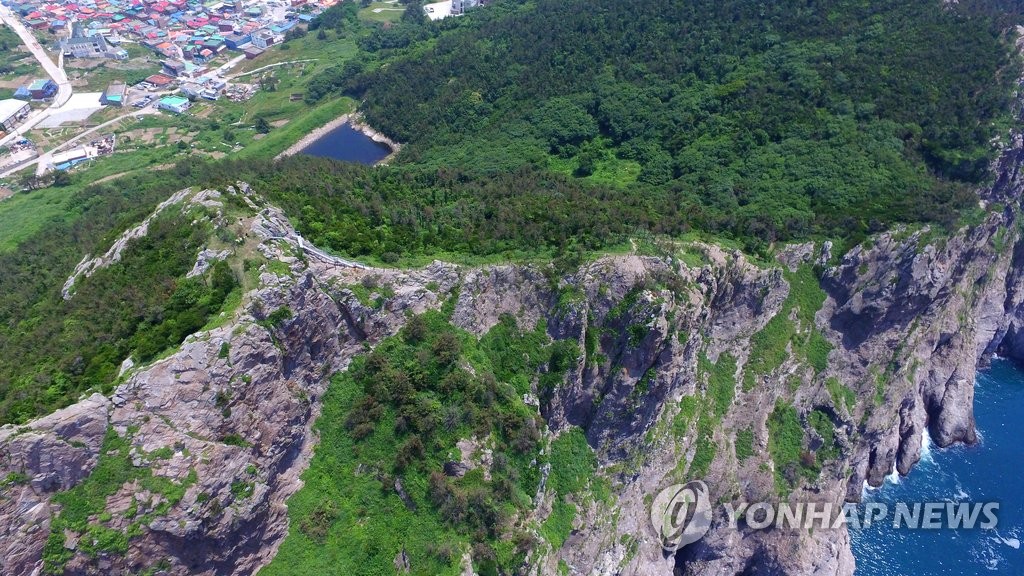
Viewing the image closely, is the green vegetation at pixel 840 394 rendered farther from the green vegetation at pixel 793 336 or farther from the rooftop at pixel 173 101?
the rooftop at pixel 173 101

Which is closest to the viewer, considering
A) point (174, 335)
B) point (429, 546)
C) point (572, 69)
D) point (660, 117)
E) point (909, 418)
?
point (174, 335)

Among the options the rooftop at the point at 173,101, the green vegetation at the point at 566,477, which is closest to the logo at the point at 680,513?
the green vegetation at the point at 566,477

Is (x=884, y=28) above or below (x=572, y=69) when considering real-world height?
above

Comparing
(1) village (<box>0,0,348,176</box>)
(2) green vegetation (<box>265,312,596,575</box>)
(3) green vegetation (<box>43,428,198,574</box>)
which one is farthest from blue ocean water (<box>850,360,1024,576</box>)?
(1) village (<box>0,0,348,176</box>)

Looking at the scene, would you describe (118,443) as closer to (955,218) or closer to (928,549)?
(928,549)

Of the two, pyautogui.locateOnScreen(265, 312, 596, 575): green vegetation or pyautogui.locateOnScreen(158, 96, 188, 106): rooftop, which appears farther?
pyautogui.locateOnScreen(158, 96, 188, 106): rooftop

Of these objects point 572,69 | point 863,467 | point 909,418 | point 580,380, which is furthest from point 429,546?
point 572,69

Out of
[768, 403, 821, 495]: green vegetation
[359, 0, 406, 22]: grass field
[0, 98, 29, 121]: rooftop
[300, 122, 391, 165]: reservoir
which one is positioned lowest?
[0, 98, 29, 121]: rooftop

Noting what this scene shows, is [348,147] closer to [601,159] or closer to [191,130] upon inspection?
[191,130]

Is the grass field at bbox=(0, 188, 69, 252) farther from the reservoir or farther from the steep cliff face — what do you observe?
the steep cliff face
